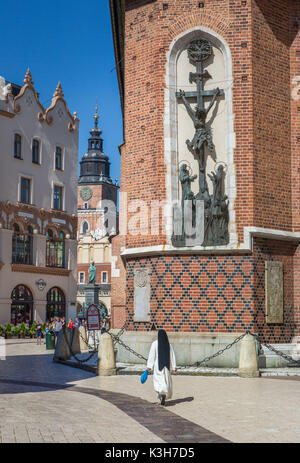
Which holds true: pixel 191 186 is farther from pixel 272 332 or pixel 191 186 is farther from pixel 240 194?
pixel 272 332

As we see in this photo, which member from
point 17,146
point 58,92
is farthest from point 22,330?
point 58,92

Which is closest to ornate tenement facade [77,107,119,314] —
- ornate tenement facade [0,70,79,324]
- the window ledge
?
ornate tenement facade [0,70,79,324]

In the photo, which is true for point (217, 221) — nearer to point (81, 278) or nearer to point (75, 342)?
point (75, 342)

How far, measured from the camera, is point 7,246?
141ft

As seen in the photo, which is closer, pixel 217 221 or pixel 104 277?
pixel 217 221

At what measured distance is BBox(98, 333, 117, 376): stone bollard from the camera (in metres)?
16.7

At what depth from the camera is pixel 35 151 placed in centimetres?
4656

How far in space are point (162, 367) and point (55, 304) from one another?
1388 inches

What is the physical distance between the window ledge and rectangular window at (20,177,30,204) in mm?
4414

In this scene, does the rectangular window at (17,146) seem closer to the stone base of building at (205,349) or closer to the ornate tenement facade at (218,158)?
the ornate tenement facade at (218,158)

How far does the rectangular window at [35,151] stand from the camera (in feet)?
152

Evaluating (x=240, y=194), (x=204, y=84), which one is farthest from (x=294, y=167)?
(x=204, y=84)

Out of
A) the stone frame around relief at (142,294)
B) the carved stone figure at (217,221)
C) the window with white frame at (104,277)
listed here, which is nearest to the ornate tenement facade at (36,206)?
the stone frame around relief at (142,294)

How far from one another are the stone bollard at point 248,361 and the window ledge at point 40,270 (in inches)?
1154
